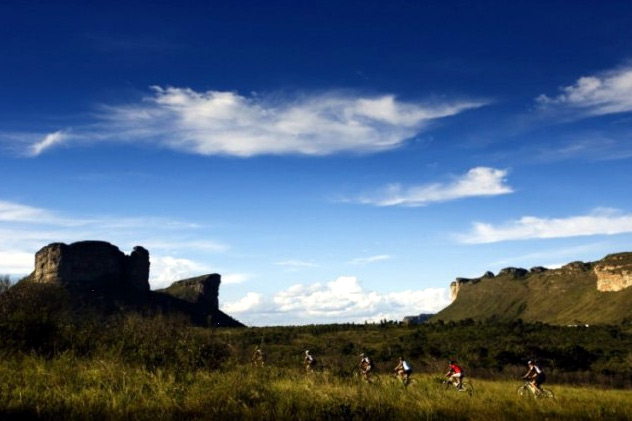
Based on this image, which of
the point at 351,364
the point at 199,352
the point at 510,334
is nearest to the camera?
the point at 199,352

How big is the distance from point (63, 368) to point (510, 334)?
2930 inches

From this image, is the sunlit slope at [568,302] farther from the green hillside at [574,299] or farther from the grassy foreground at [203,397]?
the grassy foreground at [203,397]

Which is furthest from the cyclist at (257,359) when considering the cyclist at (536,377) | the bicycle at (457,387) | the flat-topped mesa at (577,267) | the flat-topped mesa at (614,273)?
the flat-topped mesa at (577,267)

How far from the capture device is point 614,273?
148625 millimetres

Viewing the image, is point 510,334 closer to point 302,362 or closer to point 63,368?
point 302,362

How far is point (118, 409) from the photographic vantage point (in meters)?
8.65

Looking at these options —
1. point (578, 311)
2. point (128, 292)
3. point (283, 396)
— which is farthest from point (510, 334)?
point (128, 292)

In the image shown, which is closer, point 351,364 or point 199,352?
point 199,352

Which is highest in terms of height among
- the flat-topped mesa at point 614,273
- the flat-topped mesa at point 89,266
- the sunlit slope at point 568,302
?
the flat-topped mesa at point 89,266

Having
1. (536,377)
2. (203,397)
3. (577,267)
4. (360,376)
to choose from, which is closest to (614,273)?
(577,267)

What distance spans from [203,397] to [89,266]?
17445cm

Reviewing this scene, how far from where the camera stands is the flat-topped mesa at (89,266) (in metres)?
166

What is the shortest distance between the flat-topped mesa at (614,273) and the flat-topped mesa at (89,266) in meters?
134

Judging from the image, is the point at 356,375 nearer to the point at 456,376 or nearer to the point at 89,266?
the point at 456,376
